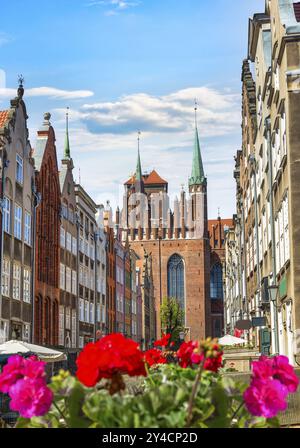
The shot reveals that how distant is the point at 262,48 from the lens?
30406 mm

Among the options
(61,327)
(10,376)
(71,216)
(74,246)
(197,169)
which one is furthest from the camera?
(197,169)

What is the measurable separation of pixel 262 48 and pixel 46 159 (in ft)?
53.0

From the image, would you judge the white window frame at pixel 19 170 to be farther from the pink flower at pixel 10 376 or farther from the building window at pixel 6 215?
the pink flower at pixel 10 376

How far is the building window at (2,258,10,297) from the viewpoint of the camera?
31.7m

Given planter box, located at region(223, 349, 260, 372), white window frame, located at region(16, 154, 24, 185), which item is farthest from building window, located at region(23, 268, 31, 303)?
planter box, located at region(223, 349, 260, 372)

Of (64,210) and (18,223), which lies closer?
(18,223)

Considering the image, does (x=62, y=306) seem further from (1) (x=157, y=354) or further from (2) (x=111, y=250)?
(1) (x=157, y=354)

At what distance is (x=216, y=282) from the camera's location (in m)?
119

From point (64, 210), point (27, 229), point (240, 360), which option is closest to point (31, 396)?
point (240, 360)

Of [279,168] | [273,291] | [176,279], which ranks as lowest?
[273,291]

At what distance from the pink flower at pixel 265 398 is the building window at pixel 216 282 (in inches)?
4528

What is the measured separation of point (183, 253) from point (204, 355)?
10914cm

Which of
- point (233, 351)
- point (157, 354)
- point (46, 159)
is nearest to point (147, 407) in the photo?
point (157, 354)

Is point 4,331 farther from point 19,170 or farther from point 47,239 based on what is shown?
point 47,239
